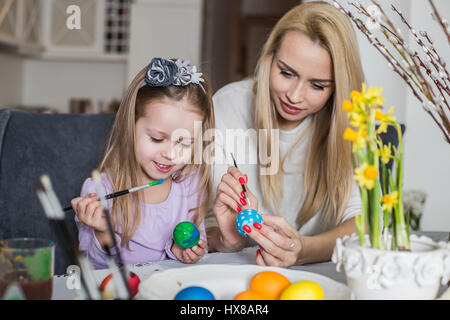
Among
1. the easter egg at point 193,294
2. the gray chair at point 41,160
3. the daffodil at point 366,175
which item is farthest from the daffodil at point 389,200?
the gray chair at point 41,160

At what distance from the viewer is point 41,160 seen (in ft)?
4.66

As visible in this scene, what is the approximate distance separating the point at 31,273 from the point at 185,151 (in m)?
0.61

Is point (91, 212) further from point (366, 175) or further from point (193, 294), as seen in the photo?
point (366, 175)

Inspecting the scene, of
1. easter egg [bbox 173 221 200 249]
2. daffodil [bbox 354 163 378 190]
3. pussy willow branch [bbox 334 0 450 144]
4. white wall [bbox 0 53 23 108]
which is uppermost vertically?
white wall [bbox 0 53 23 108]

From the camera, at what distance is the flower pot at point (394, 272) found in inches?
24.3

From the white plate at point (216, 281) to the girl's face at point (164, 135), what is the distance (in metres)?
0.45

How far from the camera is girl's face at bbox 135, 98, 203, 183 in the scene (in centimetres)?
114

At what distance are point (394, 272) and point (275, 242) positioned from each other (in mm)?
353

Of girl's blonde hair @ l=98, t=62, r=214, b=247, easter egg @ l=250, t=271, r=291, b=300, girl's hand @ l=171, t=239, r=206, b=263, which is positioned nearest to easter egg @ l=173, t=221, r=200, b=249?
girl's hand @ l=171, t=239, r=206, b=263

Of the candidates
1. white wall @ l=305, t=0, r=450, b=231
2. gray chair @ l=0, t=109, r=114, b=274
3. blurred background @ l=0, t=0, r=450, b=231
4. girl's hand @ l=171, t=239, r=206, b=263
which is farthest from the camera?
blurred background @ l=0, t=0, r=450, b=231

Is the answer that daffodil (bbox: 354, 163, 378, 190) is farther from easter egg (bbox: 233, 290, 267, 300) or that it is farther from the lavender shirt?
the lavender shirt

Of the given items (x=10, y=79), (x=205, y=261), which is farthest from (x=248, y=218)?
(x=10, y=79)

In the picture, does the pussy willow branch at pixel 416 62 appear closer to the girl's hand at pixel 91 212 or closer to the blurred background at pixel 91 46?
the girl's hand at pixel 91 212

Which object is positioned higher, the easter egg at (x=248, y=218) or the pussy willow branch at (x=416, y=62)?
the pussy willow branch at (x=416, y=62)
